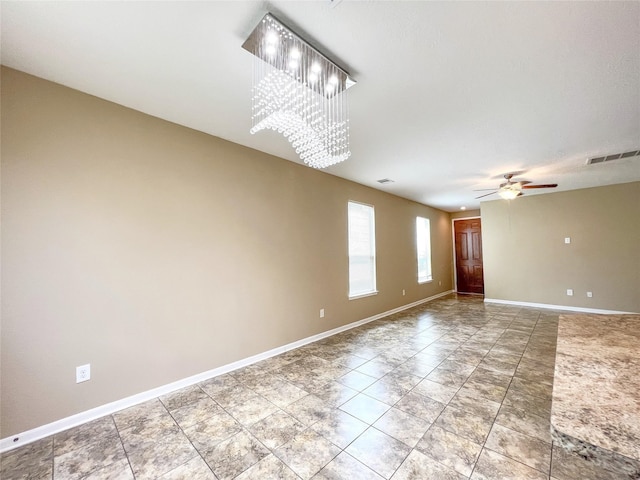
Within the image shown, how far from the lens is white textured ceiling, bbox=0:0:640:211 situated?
4.83 ft

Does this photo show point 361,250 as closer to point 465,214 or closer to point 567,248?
point 567,248

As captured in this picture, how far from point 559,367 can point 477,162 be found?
352 cm

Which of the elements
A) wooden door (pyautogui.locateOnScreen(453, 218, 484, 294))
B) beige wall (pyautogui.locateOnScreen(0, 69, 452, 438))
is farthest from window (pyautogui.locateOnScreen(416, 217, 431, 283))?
beige wall (pyautogui.locateOnScreen(0, 69, 452, 438))

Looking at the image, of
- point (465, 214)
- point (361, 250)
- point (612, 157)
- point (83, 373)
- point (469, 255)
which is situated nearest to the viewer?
point (83, 373)

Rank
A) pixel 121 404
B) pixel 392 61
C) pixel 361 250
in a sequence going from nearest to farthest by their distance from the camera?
pixel 392 61
pixel 121 404
pixel 361 250

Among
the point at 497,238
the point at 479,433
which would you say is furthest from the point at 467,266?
the point at 479,433

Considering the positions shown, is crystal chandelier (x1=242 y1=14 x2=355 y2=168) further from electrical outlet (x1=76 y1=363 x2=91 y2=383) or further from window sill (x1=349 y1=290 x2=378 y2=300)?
window sill (x1=349 y1=290 x2=378 y2=300)

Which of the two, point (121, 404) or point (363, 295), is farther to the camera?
point (363, 295)

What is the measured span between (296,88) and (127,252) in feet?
6.57

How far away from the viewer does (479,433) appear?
1.88 metres

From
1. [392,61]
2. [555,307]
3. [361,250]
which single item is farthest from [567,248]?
[392,61]

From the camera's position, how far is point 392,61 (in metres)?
1.83

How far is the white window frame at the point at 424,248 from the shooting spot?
6.81m

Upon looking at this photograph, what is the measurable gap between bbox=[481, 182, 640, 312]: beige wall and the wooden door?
4.45ft
